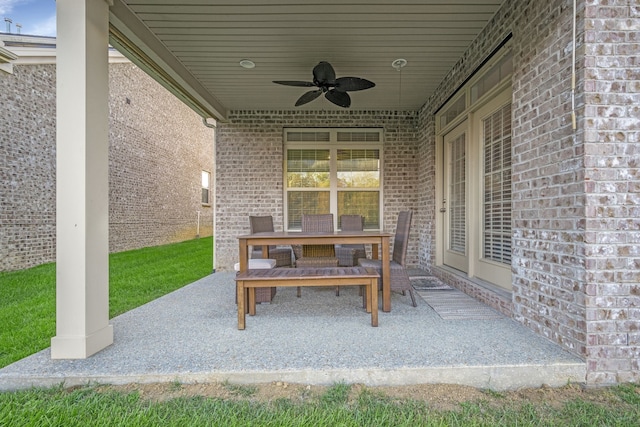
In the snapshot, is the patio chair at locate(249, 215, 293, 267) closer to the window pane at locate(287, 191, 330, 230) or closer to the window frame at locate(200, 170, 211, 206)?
the window pane at locate(287, 191, 330, 230)

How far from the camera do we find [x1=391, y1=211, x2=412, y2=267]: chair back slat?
134 inches

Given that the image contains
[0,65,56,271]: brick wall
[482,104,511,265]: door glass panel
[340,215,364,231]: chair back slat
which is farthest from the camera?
[0,65,56,271]: brick wall

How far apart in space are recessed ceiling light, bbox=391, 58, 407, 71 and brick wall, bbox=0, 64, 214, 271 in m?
6.71

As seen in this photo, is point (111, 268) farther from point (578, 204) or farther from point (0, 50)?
point (578, 204)

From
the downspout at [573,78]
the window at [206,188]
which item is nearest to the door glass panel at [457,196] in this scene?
the downspout at [573,78]

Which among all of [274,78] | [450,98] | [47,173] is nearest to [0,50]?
[47,173]

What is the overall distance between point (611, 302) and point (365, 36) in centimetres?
320

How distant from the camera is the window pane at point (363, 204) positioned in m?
6.16

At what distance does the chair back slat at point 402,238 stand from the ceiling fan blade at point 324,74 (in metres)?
1.76

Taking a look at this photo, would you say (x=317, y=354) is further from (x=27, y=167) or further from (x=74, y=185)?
(x=27, y=167)

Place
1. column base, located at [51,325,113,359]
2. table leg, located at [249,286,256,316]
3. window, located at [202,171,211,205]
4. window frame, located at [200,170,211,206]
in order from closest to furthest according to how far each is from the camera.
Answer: column base, located at [51,325,113,359]
table leg, located at [249,286,256,316]
window frame, located at [200,170,211,206]
window, located at [202,171,211,205]

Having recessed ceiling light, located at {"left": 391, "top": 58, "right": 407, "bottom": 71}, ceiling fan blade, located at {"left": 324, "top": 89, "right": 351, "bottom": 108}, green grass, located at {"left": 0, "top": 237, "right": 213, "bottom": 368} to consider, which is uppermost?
recessed ceiling light, located at {"left": 391, "top": 58, "right": 407, "bottom": 71}

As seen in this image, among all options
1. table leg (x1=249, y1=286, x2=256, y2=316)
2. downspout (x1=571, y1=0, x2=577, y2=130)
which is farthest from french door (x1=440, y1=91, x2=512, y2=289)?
table leg (x1=249, y1=286, x2=256, y2=316)

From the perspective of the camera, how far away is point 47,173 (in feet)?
21.2
